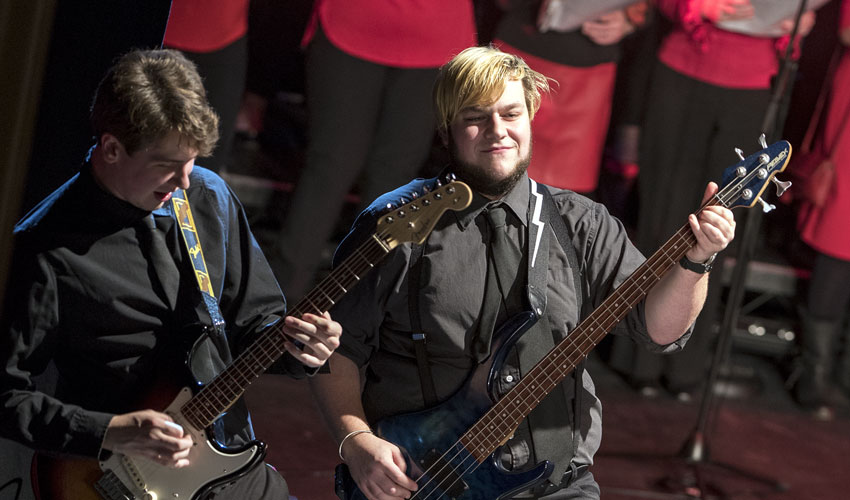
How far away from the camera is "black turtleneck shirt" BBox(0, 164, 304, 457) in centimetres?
220

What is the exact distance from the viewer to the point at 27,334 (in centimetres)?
218

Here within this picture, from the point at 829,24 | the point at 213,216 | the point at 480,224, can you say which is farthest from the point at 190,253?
the point at 829,24

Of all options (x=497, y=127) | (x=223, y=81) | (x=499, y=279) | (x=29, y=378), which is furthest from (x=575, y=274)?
(x=223, y=81)

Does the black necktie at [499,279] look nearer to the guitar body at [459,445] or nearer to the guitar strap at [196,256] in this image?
the guitar body at [459,445]

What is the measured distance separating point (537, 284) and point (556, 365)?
20 centimetres

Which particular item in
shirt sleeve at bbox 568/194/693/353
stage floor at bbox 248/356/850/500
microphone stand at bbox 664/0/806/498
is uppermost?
shirt sleeve at bbox 568/194/693/353

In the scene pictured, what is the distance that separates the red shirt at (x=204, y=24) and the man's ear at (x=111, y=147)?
1693 millimetres

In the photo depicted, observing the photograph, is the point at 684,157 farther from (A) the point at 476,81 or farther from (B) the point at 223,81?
(A) the point at 476,81

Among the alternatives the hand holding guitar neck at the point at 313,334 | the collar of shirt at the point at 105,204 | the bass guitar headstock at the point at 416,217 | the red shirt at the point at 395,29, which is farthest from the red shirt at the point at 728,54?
the collar of shirt at the point at 105,204

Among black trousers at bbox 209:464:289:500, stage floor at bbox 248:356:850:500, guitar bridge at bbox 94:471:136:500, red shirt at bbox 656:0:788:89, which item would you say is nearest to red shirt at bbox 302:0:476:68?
red shirt at bbox 656:0:788:89

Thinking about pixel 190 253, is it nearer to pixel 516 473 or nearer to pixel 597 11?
pixel 516 473

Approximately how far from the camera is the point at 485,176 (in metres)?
→ 2.42

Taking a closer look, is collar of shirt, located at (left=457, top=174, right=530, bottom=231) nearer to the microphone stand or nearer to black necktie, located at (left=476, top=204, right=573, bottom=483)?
black necktie, located at (left=476, top=204, right=573, bottom=483)

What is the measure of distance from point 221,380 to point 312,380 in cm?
27
